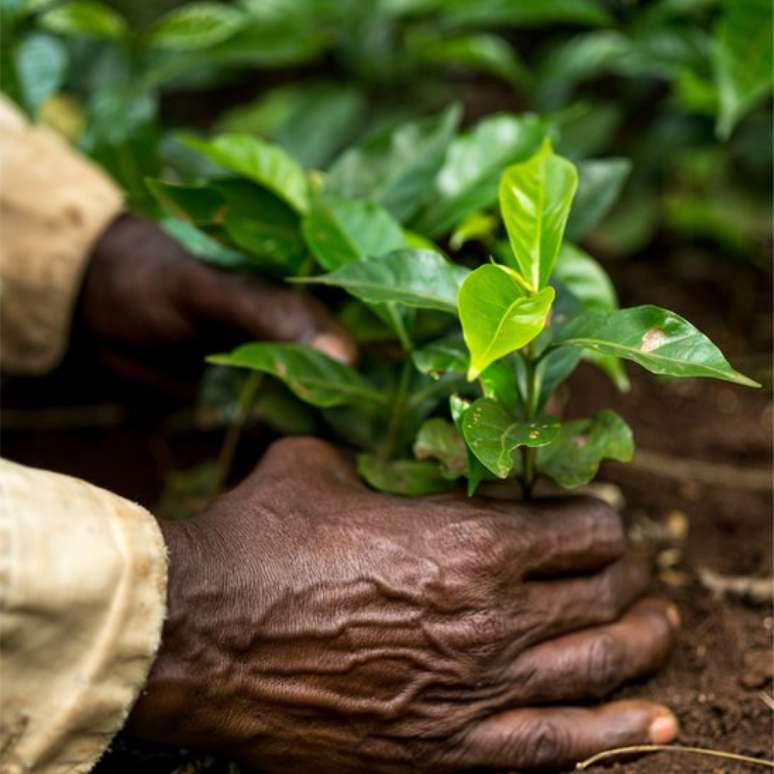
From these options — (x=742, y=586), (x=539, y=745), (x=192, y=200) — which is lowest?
(x=742, y=586)

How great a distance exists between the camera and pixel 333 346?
1.32 metres

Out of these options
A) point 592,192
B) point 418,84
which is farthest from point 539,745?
point 418,84

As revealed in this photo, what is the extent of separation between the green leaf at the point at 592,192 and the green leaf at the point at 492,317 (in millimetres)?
434

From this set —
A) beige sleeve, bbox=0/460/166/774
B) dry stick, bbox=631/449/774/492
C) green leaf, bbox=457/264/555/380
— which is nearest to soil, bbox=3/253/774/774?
dry stick, bbox=631/449/774/492

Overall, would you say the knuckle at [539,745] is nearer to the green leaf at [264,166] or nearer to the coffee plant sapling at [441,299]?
the coffee plant sapling at [441,299]

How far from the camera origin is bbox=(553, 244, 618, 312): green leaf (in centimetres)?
143

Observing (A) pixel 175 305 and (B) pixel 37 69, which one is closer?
(A) pixel 175 305

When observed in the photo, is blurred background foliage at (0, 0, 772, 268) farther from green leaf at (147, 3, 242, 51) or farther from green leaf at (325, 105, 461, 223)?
green leaf at (325, 105, 461, 223)

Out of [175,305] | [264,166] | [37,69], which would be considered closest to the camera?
[264,166]

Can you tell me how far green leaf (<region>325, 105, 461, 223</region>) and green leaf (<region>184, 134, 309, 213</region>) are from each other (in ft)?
0.17

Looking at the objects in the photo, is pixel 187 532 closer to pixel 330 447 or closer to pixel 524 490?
pixel 330 447

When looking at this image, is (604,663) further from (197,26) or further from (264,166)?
(197,26)

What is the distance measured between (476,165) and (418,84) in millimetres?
886

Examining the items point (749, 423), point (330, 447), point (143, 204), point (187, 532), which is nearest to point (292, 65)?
point (143, 204)
